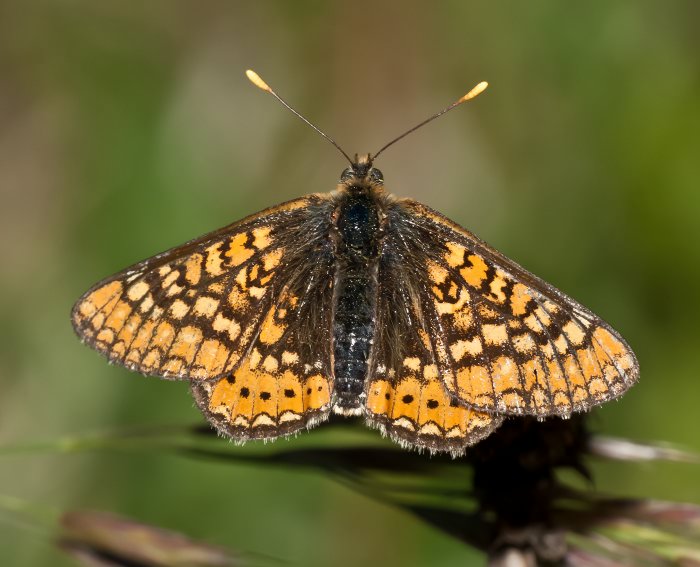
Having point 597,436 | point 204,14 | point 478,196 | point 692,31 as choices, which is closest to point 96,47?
point 204,14

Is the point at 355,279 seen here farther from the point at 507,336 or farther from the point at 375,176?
the point at 507,336

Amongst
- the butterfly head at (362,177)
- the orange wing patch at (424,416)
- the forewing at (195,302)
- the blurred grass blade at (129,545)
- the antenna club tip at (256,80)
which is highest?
the antenna club tip at (256,80)

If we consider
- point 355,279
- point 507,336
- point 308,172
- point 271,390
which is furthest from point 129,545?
point 308,172

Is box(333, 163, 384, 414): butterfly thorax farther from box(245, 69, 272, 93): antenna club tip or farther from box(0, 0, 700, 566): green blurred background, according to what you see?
box(0, 0, 700, 566): green blurred background

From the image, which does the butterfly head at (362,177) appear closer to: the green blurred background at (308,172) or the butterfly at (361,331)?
the butterfly at (361,331)

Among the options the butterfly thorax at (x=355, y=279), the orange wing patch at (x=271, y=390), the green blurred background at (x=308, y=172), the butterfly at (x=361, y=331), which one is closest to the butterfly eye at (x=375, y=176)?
the butterfly thorax at (x=355, y=279)
